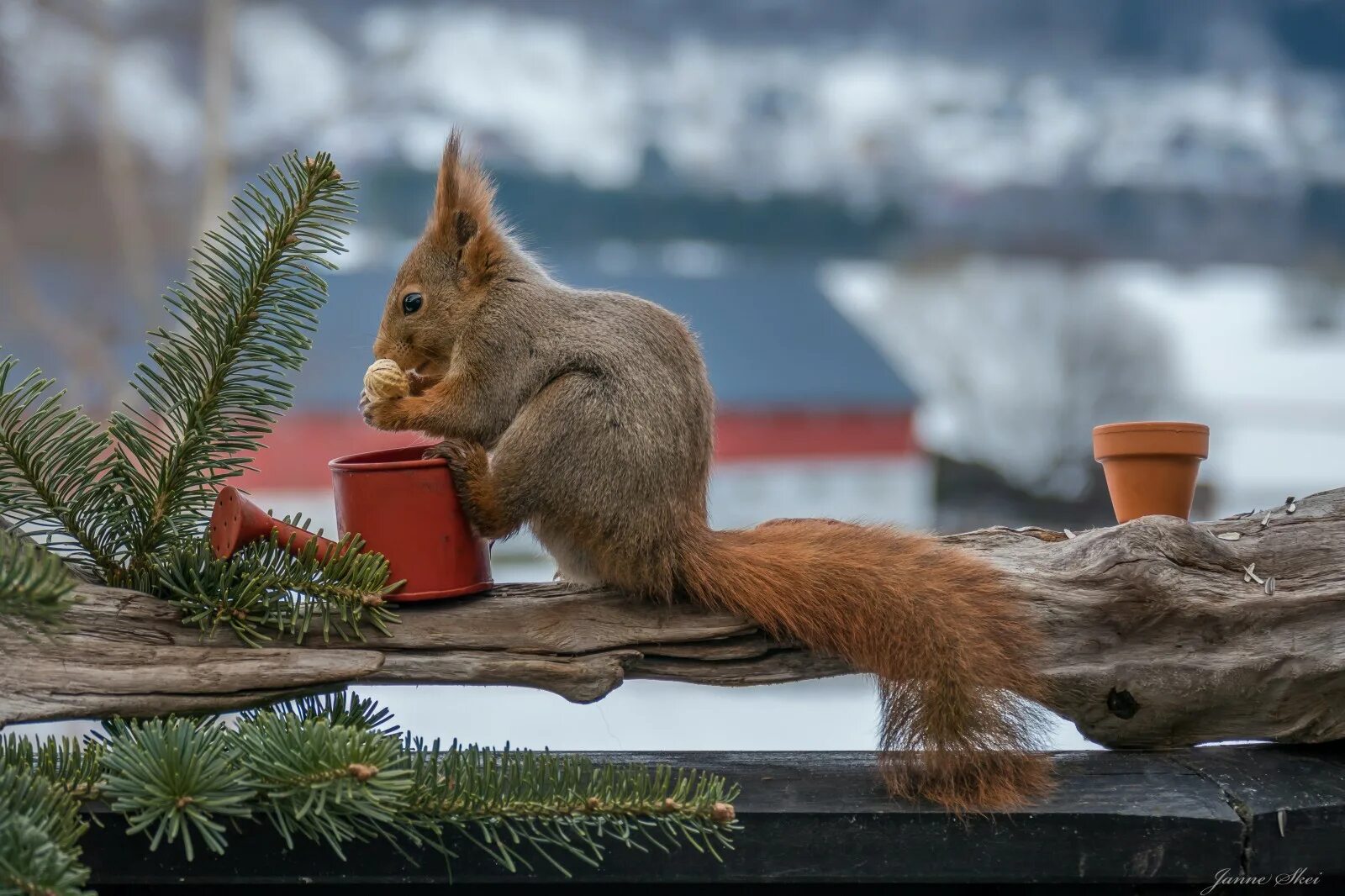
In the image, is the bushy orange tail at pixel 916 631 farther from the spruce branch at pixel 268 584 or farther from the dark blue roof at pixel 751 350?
the dark blue roof at pixel 751 350

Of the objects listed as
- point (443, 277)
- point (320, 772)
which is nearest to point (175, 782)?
point (320, 772)

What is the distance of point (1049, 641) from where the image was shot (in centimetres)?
96

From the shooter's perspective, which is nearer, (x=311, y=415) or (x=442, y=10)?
(x=311, y=415)

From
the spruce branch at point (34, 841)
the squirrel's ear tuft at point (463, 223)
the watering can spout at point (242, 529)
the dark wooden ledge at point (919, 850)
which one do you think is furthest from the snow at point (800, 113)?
the spruce branch at point (34, 841)

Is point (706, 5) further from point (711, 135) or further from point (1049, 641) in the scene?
point (1049, 641)

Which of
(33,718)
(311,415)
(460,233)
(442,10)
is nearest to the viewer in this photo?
(33,718)

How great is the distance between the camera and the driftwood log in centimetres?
90

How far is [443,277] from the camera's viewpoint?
3.78 feet

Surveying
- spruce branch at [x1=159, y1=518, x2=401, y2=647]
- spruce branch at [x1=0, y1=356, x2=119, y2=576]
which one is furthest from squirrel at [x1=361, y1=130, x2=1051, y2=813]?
spruce branch at [x1=0, y1=356, x2=119, y2=576]

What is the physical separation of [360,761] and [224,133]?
176cm

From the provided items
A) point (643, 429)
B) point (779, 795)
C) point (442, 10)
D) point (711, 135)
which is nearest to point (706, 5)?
point (711, 135)

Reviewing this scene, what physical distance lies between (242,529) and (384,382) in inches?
9.3

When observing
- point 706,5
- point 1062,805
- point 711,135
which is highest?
point 706,5

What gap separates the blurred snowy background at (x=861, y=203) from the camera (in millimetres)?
1850
